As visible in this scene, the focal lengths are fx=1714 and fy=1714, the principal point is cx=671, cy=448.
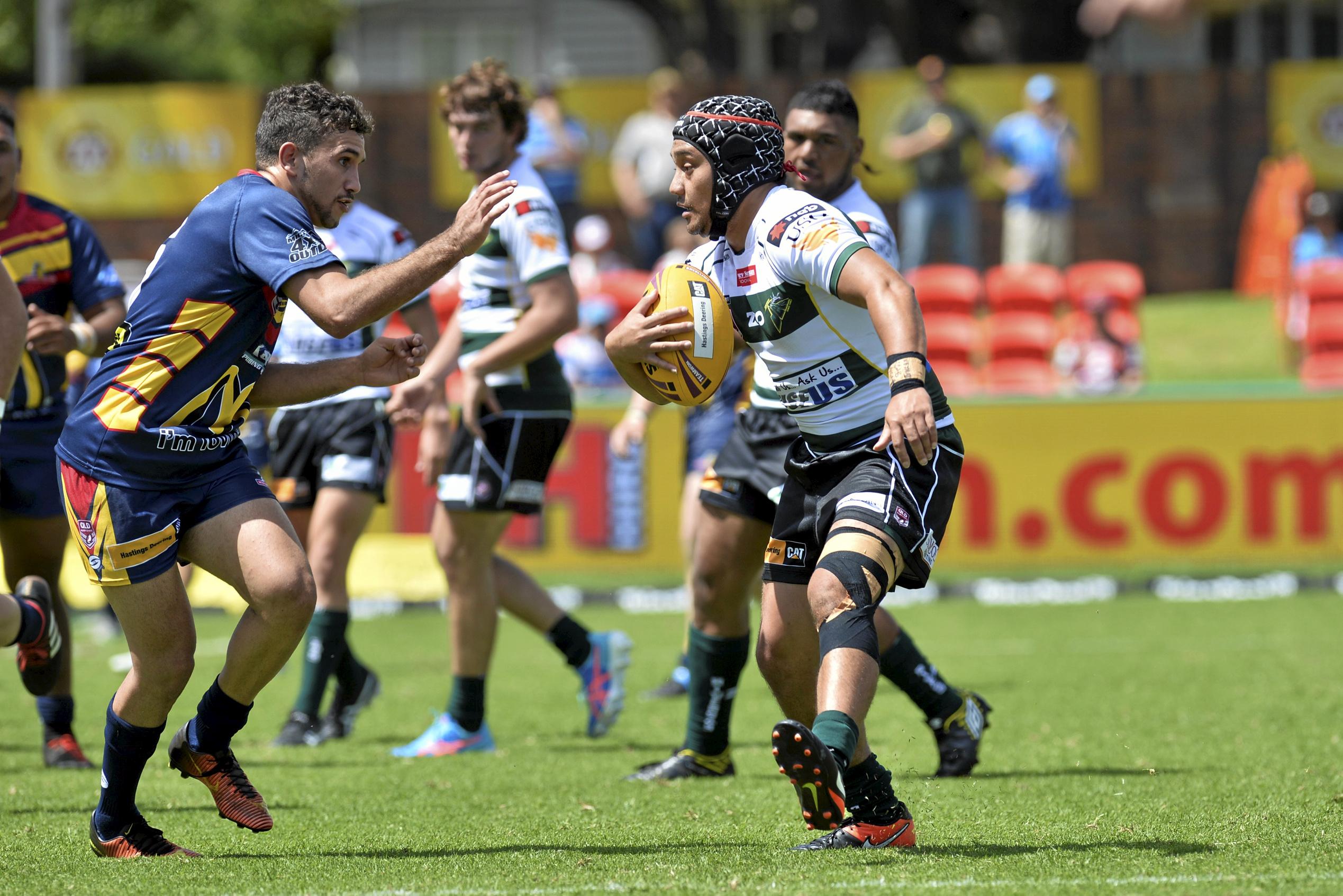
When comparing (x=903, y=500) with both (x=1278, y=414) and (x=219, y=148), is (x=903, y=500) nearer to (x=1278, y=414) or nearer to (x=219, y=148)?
(x=1278, y=414)

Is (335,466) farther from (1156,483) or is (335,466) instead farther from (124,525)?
(1156,483)

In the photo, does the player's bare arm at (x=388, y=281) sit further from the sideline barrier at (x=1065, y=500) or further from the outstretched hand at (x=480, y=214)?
the sideline barrier at (x=1065, y=500)

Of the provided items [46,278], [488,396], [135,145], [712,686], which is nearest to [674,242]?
[135,145]

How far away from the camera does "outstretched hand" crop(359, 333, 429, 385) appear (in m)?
4.76

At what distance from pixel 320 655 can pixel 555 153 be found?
10.3m

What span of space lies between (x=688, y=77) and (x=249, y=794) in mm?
20810

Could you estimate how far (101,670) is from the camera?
9.39 meters

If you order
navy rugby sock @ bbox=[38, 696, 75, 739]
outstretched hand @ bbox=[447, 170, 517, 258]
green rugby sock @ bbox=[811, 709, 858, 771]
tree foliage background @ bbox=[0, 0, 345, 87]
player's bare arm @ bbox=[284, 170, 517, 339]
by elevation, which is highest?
tree foliage background @ bbox=[0, 0, 345, 87]

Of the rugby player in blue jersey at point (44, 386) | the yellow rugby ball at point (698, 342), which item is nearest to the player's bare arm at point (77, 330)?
the rugby player in blue jersey at point (44, 386)

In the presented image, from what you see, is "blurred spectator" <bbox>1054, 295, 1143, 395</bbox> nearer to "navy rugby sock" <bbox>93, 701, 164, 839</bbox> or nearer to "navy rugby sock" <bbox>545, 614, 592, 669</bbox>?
"navy rugby sock" <bbox>545, 614, 592, 669</bbox>

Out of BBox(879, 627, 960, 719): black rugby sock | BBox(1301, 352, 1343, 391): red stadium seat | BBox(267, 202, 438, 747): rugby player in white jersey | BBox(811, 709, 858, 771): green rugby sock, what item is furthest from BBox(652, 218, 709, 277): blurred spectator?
BBox(811, 709, 858, 771): green rugby sock

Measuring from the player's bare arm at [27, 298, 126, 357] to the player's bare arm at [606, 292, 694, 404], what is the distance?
2287 mm

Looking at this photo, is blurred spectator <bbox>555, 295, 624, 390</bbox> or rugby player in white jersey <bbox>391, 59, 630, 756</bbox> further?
blurred spectator <bbox>555, 295, 624, 390</bbox>

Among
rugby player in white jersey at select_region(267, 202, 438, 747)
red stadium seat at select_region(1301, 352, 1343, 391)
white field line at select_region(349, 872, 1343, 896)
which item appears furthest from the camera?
red stadium seat at select_region(1301, 352, 1343, 391)
